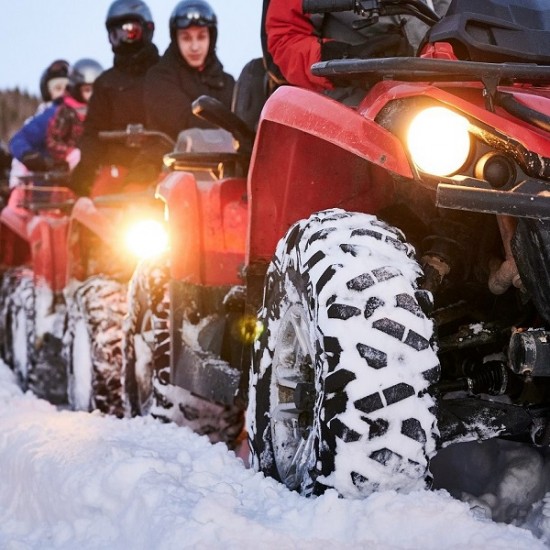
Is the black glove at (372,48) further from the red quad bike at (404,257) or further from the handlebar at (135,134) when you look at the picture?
the handlebar at (135,134)

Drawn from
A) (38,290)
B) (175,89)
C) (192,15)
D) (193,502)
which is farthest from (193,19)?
(193,502)

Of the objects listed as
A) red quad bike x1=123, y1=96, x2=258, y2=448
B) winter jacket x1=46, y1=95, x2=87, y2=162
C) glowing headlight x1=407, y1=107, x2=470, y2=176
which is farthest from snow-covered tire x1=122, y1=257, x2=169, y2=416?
winter jacket x1=46, y1=95, x2=87, y2=162

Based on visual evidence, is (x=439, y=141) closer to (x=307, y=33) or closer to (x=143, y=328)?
(x=307, y=33)

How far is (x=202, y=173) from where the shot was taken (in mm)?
5008

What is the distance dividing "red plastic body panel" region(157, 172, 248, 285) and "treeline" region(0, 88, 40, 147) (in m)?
31.0

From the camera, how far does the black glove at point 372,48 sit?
3.89 m

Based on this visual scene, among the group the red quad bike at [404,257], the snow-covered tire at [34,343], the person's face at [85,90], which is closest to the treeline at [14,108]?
the person's face at [85,90]

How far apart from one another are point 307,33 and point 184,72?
4.17 meters

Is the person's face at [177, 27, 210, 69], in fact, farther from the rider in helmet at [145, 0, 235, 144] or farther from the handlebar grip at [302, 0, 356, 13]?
the handlebar grip at [302, 0, 356, 13]

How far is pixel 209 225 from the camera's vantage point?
171 inches

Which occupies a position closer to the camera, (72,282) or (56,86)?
(72,282)

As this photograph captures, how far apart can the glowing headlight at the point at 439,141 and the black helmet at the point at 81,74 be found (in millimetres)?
8722

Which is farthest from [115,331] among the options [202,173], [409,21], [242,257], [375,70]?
[375,70]

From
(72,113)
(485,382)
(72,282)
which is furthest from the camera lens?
(72,113)
